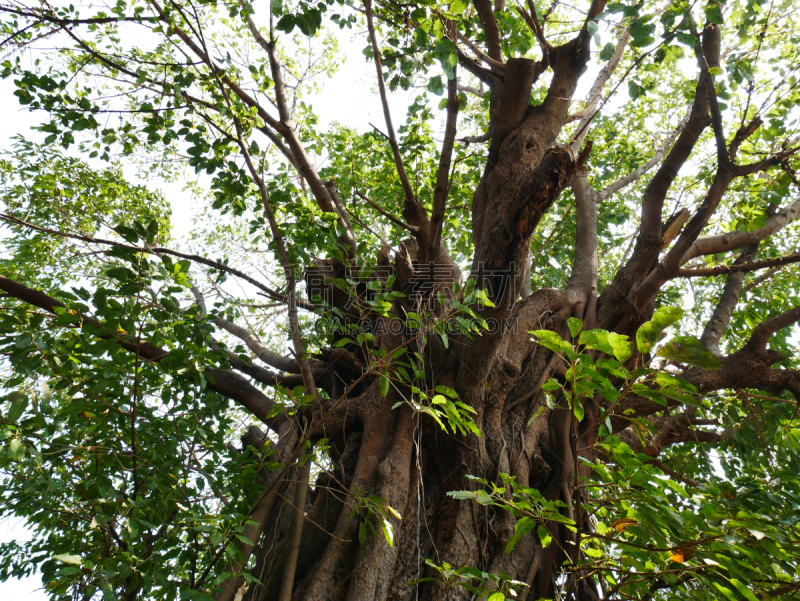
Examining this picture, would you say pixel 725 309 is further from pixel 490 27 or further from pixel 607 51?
pixel 490 27

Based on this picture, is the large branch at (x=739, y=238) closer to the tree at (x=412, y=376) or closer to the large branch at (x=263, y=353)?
the tree at (x=412, y=376)

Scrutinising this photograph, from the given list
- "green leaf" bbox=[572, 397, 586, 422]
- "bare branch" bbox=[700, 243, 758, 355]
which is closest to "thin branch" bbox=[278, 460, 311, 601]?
"green leaf" bbox=[572, 397, 586, 422]

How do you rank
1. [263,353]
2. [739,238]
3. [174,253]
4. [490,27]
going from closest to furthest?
[174,253] → [490,27] → [739,238] → [263,353]

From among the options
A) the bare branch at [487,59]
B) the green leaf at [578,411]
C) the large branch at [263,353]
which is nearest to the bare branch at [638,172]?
the bare branch at [487,59]

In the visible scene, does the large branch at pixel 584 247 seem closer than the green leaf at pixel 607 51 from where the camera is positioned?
No

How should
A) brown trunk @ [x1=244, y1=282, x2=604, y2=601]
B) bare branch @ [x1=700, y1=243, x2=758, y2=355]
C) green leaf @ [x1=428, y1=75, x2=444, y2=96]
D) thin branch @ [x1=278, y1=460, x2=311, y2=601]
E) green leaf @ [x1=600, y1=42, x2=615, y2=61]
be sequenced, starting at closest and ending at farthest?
thin branch @ [x1=278, y1=460, x2=311, y2=601]
brown trunk @ [x1=244, y1=282, x2=604, y2=601]
green leaf @ [x1=600, y1=42, x2=615, y2=61]
green leaf @ [x1=428, y1=75, x2=444, y2=96]
bare branch @ [x1=700, y1=243, x2=758, y2=355]

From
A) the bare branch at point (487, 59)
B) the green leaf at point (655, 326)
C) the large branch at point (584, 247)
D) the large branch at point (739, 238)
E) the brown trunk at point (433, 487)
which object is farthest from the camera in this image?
the large branch at point (584, 247)

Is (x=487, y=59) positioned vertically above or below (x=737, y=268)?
above

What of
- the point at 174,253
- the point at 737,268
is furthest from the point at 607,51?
the point at 174,253

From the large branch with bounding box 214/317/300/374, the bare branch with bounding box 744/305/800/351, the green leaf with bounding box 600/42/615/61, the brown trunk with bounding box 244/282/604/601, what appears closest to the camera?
the brown trunk with bounding box 244/282/604/601

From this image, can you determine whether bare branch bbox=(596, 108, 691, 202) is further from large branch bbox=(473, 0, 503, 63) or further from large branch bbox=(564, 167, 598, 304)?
large branch bbox=(473, 0, 503, 63)

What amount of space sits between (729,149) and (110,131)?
3.49 metres

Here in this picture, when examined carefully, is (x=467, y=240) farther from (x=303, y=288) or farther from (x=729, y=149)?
(x=729, y=149)

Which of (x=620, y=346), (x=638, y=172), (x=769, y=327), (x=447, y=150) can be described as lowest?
(x=620, y=346)
